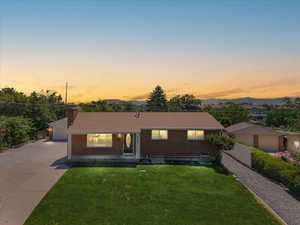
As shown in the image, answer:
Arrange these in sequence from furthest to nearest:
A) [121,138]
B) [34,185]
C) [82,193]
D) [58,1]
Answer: [121,138] < [58,1] < [34,185] < [82,193]

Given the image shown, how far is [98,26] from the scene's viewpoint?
53.2 ft

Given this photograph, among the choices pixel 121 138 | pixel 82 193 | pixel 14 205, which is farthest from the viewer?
pixel 121 138

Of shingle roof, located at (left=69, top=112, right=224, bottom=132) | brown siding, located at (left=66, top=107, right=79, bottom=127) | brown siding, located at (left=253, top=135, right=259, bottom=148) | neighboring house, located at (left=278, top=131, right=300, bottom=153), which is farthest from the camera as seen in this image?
brown siding, located at (left=253, top=135, right=259, bottom=148)

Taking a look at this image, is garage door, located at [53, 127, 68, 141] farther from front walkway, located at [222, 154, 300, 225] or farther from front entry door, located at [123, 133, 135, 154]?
front walkway, located at [222, 154, 300, 225]

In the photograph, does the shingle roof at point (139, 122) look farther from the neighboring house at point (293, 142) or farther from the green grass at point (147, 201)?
the neighboring house at point (293, 142)

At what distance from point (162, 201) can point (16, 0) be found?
1536cm

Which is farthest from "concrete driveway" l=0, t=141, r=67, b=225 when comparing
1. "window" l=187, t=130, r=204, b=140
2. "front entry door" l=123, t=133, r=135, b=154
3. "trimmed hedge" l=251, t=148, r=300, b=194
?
"trimmed hedge" l=251, t=148, r=300, b=194

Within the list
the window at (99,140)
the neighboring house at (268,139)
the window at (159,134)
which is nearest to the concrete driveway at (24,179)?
the window at (99,140)

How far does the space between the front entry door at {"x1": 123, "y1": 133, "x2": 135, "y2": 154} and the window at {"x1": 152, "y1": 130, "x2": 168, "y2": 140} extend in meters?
2.06

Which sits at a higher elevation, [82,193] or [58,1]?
[58,1]

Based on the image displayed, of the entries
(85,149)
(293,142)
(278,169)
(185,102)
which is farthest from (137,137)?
(185,102)

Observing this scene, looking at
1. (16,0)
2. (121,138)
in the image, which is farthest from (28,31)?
(121,138)

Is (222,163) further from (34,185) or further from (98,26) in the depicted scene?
(98,26)

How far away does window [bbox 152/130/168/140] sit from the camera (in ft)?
58.2
